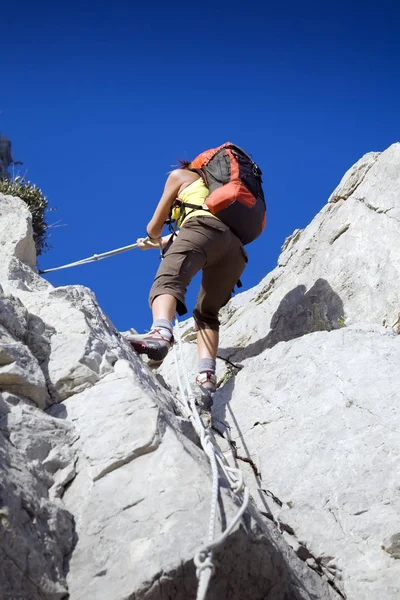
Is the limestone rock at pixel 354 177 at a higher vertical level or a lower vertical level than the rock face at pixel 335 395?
higher

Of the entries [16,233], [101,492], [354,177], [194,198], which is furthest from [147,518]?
[354,177]

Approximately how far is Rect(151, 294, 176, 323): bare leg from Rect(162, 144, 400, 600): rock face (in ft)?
2.87

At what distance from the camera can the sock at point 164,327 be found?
6090mm

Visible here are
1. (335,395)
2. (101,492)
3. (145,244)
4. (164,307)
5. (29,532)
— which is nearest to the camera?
(29,532)

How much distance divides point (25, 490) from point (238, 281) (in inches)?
176

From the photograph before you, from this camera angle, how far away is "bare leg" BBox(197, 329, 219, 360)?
7008 millimetres

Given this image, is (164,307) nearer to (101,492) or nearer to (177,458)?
(177,458)

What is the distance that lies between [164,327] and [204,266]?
1.16 m

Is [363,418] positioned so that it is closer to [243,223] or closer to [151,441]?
[151,441]

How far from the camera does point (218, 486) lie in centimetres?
377

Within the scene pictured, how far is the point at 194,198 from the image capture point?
7.12 meters

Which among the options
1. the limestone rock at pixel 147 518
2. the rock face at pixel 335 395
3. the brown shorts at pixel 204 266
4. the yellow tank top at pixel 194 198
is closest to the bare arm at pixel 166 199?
the yellow tank top at pixel 194 198

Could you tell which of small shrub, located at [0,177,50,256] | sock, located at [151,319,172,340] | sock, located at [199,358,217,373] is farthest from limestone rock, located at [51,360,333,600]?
small shrub, located at [0,177,50,256]

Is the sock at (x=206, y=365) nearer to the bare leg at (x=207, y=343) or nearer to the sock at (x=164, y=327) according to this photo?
the bare leg at (x=207, y=343)
